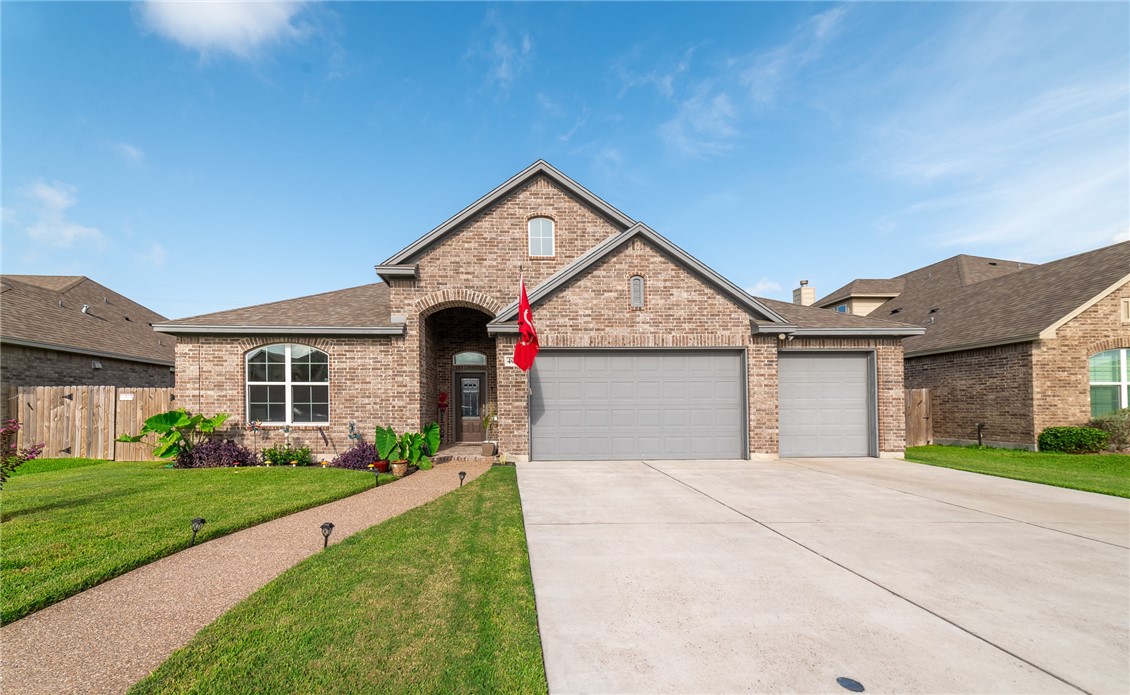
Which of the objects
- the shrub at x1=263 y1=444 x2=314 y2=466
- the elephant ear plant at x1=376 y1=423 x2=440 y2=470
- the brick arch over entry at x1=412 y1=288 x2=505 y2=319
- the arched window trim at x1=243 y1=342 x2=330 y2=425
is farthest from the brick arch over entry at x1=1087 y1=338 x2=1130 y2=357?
the shrub at x1=263 y1=444 x2=314 y2=466

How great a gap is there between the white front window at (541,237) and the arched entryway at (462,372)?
9.91 ft

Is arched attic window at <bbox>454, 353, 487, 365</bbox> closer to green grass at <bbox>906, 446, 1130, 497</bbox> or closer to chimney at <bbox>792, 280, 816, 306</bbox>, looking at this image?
green grass at <bbox>906, 446, 1130, 497</bbox>

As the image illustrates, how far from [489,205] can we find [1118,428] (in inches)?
741

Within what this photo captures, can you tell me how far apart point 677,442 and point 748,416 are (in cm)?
192

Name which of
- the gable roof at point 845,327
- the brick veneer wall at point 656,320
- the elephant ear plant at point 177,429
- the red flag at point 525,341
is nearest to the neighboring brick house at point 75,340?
the elephant ear plant at point 177,429

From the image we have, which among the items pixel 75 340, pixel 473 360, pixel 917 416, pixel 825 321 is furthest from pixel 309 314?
pixel 917 416

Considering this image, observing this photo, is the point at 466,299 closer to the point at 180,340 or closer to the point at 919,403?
the point at 180,340

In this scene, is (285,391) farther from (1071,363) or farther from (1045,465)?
(1071,363)

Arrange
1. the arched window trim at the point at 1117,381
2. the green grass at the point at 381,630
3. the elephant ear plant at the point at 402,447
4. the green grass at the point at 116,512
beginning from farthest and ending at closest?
the arched window trim at the point at 1117,381 → the elephant ear plant at the point at 402,447 → the green grass at the point at 116,512 → the green grass at the point at 381,630

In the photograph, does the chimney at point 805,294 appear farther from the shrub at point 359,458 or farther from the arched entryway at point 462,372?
the shrub at point 359,458

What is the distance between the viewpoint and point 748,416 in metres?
12.6

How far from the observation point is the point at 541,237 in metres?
14.7

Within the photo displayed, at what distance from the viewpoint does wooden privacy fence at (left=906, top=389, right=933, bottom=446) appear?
55.8 ft

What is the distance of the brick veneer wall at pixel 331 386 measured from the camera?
13023mm
